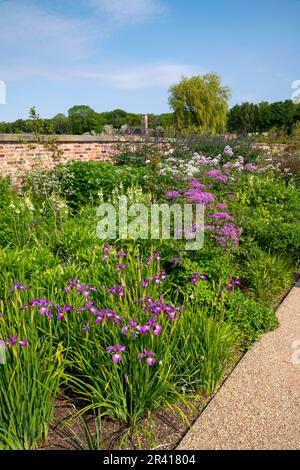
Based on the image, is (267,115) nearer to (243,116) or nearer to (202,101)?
(243,116)

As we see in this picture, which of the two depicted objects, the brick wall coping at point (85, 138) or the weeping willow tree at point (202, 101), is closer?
the brick wall coping at point (85, 138)

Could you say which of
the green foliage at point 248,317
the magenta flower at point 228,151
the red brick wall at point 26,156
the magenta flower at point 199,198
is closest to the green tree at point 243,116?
the magenta flower at point 228,151

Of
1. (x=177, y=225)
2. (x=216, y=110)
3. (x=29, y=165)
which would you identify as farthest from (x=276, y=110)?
(x=177, y=225)

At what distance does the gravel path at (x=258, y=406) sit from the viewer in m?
2.38

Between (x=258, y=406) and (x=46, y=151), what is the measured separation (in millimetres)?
7300

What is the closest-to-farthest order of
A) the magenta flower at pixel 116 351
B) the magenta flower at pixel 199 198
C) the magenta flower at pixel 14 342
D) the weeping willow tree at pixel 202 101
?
1. the magenta flower at pixel 14 342
2. the magenta flower at pixel 116 351
3. the magenta flower at pixel 199 198
4. the weeping willow tree at pixel 202 101

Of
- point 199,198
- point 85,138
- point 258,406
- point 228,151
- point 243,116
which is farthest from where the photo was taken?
point 243,116

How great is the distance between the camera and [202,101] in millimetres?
34094

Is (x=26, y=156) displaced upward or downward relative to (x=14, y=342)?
upward

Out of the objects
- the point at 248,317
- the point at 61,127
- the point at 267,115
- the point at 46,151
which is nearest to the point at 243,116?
the point at 267,115

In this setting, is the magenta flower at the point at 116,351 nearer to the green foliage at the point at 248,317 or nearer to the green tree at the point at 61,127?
the green foliage at the point at 248,317

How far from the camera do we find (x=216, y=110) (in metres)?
34.2

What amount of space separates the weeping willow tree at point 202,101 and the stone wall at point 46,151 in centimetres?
2445
